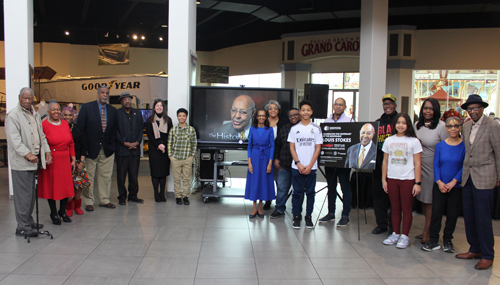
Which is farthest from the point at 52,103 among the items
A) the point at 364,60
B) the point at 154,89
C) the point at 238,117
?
the point at 154,89

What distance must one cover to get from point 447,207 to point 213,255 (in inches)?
96.2

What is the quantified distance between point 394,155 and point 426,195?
1.87ft

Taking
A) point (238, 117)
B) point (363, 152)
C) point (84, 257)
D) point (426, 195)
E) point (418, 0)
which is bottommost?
point (84, 257)

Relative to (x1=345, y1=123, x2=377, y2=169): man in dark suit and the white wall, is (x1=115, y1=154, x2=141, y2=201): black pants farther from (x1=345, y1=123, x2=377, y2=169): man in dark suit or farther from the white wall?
the white wall

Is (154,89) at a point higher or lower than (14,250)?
higher

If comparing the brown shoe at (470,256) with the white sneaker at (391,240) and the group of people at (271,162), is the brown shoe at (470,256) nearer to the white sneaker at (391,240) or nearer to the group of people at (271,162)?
the white sneaker at (391,240)

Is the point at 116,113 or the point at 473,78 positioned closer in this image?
the point at 116,113

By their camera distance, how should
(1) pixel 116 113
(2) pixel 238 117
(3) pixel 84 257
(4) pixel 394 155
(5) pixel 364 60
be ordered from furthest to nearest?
(5) pixel 364 60 < (2) pixel 238 117 < (1) pixel 116 113 < (4) pixel 394 155 < (3) pixel 84 257

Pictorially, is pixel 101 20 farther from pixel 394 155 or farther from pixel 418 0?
pixel 394 155

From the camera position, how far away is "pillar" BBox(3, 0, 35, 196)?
579 cm

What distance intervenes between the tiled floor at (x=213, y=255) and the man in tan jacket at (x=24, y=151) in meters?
0.33

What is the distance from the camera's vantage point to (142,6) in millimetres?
14453

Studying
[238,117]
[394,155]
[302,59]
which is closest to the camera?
[394,155]

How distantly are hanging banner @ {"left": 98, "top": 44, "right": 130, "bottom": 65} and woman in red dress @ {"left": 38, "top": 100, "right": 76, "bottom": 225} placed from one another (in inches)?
472
